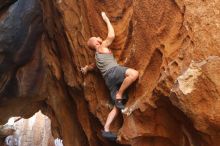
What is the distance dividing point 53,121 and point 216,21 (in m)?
4.87

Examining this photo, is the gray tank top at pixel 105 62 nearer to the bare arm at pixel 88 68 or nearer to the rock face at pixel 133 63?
the rock face at pixel 133 63

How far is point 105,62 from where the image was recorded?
4.84 meters

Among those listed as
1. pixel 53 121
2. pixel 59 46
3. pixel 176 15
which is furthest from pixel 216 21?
pixel 53 121

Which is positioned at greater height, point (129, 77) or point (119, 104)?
point (129, 77)

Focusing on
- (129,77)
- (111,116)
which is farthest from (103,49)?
(111,116)

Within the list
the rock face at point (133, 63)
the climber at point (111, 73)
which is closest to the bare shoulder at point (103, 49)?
the climber at point (111, 73)

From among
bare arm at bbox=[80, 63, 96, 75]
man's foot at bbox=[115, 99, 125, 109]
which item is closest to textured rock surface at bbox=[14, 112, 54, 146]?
bare arm at bbox=[80, 63, 96, 75]

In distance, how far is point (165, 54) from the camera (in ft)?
13.0

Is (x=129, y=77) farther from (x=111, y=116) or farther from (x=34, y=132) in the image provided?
(x=34, y=132)

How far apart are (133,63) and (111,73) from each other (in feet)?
0.91

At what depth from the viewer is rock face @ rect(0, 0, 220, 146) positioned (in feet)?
11.2

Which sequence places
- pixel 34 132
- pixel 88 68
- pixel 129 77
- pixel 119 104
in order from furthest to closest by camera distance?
pixel 34 132 → pixel 88 68 → pixel 119 104 → pixel 129 77

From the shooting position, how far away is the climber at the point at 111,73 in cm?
450

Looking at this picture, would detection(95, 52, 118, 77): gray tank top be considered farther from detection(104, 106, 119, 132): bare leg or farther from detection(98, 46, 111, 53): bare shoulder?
detection(104, 106, 119, 132): bare leg
